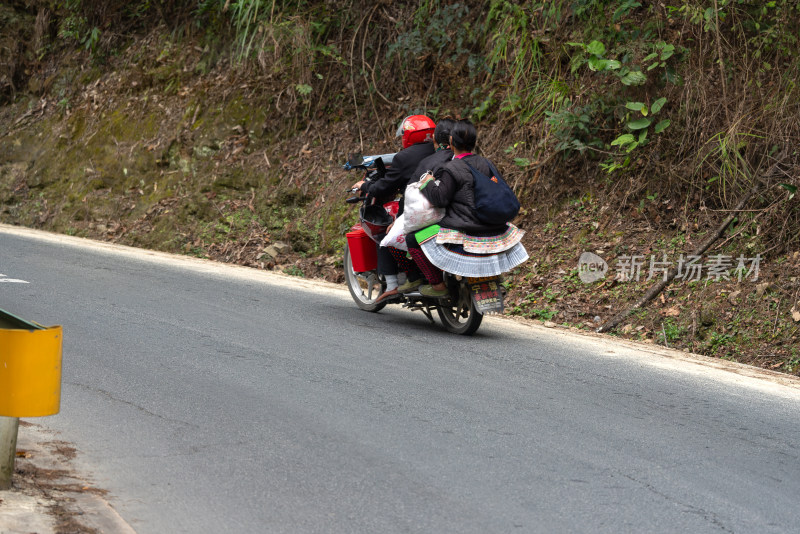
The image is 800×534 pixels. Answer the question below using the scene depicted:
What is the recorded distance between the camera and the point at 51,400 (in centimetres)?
406

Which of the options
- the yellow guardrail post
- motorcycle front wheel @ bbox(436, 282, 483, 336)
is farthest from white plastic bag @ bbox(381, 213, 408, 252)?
the yellow guardrail post

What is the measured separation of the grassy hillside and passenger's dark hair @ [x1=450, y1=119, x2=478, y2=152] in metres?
3.05

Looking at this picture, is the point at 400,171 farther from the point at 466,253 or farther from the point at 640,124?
the point at 640,124

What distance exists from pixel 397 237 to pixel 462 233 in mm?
692

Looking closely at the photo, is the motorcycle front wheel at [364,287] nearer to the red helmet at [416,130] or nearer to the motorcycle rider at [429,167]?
the motorcycle rider at [429,167]

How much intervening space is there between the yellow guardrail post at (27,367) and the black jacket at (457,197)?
4.76m

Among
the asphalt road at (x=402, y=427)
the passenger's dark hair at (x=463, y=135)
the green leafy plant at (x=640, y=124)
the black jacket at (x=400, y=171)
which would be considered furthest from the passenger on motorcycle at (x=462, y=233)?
the green leafy plant at (x=640, y=124)

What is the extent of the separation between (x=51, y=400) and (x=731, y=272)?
8.34 metres

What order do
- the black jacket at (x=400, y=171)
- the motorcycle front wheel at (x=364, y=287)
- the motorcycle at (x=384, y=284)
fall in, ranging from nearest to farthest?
the motorcycle at (x=384, y=284)
the black jacket at (x=400, y=171)
the motorcycle front wheel at (x=364, y=287)

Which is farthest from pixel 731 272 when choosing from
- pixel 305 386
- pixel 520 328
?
pixel 305 386

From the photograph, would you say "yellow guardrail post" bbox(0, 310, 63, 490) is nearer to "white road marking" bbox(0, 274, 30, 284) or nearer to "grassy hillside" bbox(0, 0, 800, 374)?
"grassy hillside" bbox(0, 0, 800, 374)

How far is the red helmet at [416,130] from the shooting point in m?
9.09

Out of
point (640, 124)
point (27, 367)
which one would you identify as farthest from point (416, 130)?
point (27, 367)

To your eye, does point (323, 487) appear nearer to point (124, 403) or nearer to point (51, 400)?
point (51, 400)
